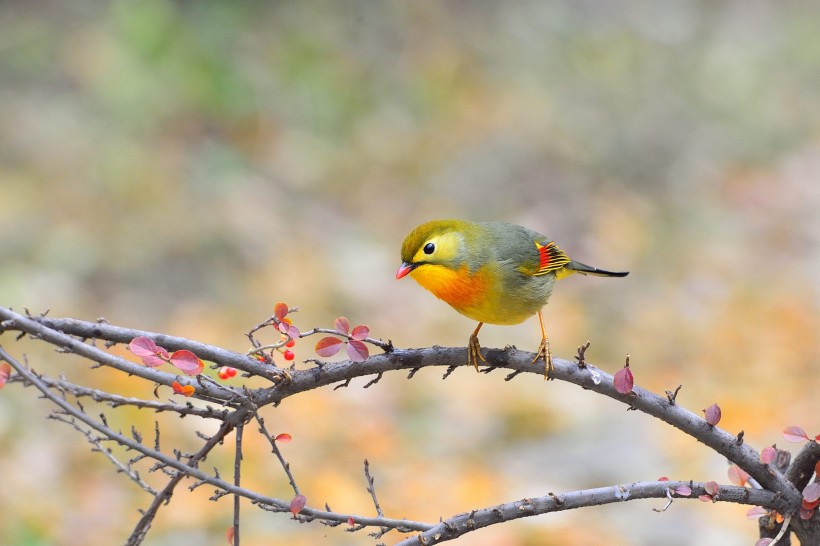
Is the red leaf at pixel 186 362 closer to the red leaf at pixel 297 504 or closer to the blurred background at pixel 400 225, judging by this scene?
the red leaf at pixel 297 504

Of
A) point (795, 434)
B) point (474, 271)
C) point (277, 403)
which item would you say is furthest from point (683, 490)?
point (474, 271)

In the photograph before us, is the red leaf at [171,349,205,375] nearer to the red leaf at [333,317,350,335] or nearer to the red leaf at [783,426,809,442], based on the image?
the red leaf at [333,317,350,335]

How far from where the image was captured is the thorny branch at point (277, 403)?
186cm

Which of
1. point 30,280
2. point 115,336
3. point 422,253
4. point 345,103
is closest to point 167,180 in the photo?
point 30,280

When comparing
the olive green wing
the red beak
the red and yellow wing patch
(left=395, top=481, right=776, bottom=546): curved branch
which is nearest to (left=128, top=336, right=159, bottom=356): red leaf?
(left=395, top=481, right=776, bottom=546): curved branch

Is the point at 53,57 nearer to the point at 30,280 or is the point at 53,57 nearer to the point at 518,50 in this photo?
the point at 30,280

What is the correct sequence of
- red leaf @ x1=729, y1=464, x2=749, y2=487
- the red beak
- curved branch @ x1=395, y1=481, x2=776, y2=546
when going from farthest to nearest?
1. the red beak
2. red leaf @ x1=729, y1=464, x2=749, y2=487
3. curved branch @ x1=395, y1=481, x2=776, y2=546

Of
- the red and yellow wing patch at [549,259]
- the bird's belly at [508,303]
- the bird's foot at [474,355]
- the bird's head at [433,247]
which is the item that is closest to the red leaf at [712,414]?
the bird's foot at [474,355]

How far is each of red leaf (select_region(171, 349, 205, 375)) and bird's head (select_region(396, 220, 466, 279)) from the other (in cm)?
124

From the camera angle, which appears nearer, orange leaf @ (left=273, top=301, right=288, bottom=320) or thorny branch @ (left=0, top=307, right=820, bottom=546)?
thorny branch @ (left=0, top=307, right=820, bottom=546)

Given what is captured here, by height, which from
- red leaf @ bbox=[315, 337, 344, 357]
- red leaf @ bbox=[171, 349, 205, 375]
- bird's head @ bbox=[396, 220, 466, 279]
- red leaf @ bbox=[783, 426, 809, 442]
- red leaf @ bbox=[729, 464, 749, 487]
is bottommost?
red leaf @ bbox=[783, 426, 809, 442]

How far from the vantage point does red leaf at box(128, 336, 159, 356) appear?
1.87 metres

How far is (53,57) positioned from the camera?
25.2 ft

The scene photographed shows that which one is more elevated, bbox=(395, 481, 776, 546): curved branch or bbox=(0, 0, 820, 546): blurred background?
bbox=(0, 0, 820, 546): blurred background
